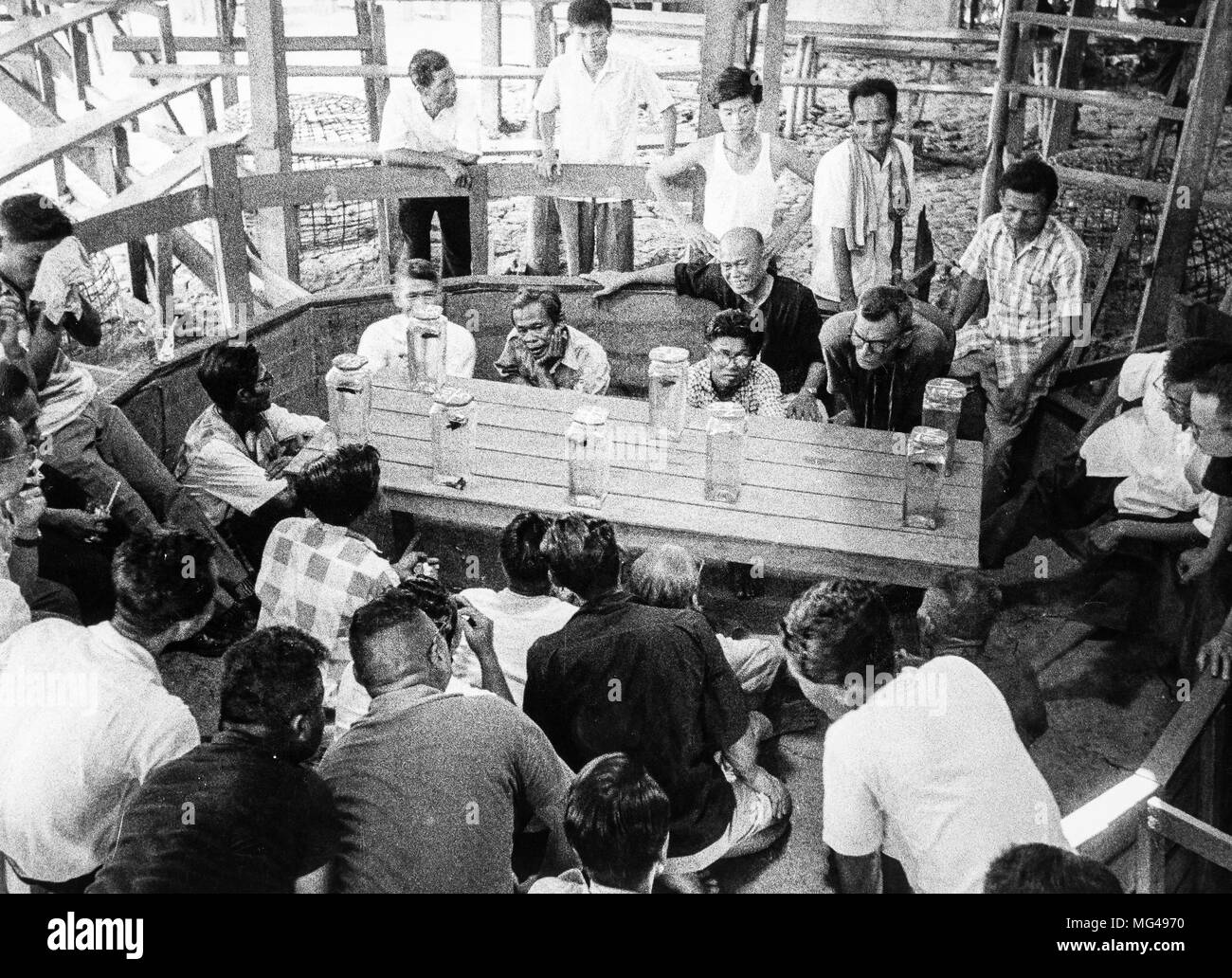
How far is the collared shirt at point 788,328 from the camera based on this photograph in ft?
17.2

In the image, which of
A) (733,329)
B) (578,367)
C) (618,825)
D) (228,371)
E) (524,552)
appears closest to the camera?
(618,825)

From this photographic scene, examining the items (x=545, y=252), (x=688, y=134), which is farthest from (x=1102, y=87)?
(x=545, y=252)

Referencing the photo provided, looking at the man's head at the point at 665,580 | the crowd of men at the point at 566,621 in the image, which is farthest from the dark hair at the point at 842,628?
the man's head at the point at 665,580

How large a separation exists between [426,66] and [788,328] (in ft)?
7.64

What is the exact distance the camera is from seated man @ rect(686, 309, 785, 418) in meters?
4.61

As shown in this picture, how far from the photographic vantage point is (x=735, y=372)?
4.63 meters

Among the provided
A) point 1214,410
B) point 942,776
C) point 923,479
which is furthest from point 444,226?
point 942,776

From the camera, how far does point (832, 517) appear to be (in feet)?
12.5

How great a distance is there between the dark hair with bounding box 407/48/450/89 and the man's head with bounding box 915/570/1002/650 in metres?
4.30

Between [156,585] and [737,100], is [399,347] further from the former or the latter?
[156,585]

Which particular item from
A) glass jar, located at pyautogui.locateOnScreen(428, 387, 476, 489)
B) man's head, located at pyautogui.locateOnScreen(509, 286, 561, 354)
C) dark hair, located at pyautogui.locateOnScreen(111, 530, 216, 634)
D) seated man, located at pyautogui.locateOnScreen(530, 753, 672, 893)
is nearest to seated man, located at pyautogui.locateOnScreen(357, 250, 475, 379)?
man's head, located at pyautogui.locateOnScreen(509, 286, 561, 354)

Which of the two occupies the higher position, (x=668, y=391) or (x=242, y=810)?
(x=668, y=391)

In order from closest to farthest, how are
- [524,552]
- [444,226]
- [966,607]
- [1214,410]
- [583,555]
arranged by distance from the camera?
[966,607] → [583,555] → [524,552] → [1214,410] → [444,226]
